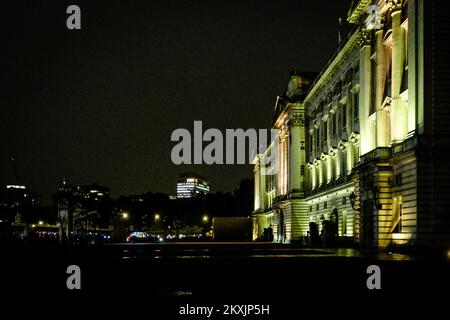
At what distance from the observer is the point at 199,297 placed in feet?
46.3

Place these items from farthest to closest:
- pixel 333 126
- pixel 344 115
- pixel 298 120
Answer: pixel 298 120, pixel 333 126, pixel 344 115

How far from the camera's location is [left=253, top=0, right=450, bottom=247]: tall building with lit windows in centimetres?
3750

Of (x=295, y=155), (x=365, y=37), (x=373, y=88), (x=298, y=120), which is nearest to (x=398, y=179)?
(x=373, y=88)

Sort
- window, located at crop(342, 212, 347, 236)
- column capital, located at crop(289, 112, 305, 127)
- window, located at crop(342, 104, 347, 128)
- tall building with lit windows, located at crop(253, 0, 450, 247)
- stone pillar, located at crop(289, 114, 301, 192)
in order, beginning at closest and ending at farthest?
1. tall building with lit windows, located at crop(253, 0, 450, 247)
2. window, located at crop(342, 212, 347, 236)
3. window, located at crop(342, 104, 347, 128)
4. stone pillar, located at crop(289, 114, 301, 192)
5. column capital, located at crop(289, 112, 305, 127)

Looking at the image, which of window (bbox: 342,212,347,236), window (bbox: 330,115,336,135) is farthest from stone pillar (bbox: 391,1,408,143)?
window (bbox: 330,115,336,135)

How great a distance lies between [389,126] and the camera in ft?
155

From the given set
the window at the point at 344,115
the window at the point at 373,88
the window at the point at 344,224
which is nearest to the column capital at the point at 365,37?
the window at the point at 373,88

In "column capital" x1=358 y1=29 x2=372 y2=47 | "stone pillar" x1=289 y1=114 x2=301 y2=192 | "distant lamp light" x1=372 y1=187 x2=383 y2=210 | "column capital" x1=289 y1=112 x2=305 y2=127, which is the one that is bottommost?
"distant lamp light" x1=372 y1=187 x2=383 y2=210

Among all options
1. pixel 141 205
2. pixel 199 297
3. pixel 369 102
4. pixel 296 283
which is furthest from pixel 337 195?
pixel 141 205

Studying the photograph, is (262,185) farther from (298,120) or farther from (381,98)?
(381,98)

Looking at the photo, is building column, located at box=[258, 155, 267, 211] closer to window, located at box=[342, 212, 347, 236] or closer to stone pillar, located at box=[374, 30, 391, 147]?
window, located at box=[342, 212, 347, 236]

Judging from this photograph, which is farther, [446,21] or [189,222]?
[189,222]

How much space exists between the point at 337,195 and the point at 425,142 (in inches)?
1156

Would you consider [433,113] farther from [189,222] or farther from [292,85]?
[189,222]
